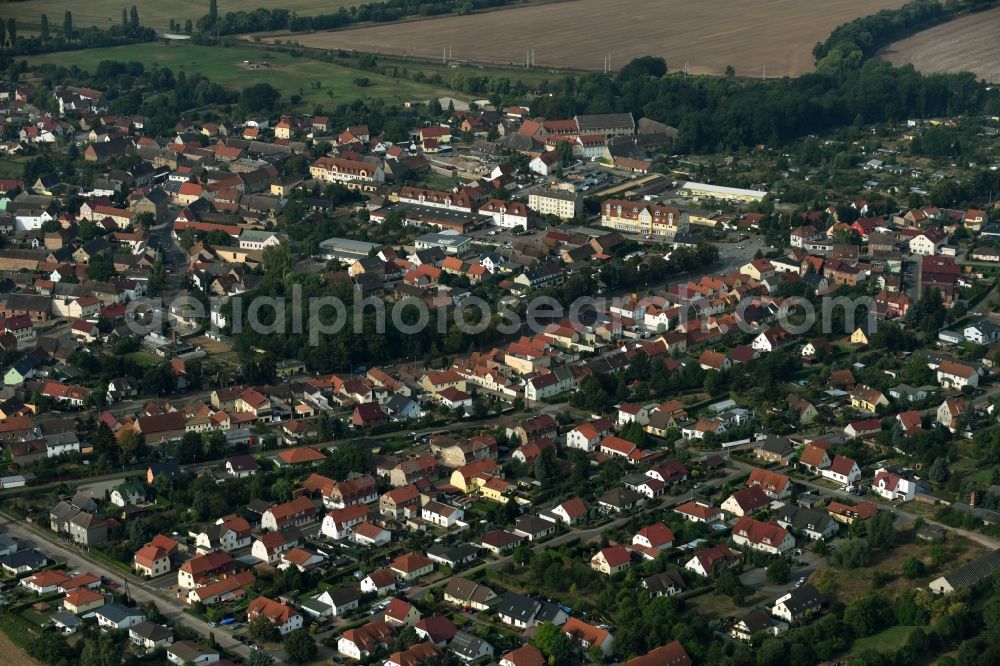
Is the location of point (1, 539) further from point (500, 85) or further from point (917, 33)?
point (917, 33)

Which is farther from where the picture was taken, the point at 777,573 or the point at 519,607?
the point at 777,573

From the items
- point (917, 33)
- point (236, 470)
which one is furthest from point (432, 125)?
point (236, 470)

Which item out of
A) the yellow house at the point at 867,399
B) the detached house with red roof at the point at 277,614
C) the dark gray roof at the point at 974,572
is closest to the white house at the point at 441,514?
the detached house with red roof at the point at 277,614

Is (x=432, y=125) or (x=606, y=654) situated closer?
(x=606, y=654)

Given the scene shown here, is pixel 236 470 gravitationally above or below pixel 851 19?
below

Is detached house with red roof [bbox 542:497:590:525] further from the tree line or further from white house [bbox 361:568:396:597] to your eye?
the tree line

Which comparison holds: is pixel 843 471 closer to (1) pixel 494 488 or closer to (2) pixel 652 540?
(2) pixel 652 540

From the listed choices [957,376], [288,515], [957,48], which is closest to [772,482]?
[957,376]
